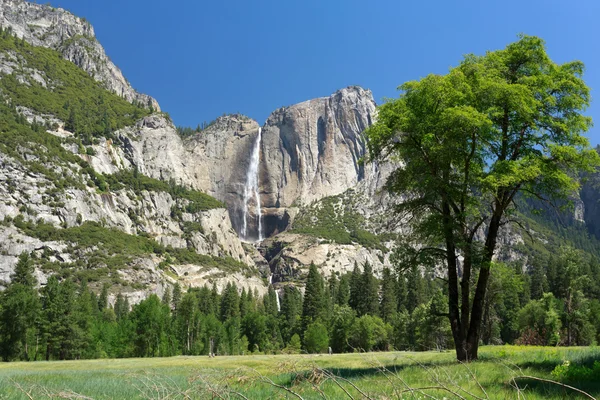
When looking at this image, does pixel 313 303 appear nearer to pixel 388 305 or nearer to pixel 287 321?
pixel 287 321

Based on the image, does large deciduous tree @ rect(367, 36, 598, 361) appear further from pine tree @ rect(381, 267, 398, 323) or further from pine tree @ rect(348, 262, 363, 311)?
pine tree @ rect(348, 262, 363, 311)

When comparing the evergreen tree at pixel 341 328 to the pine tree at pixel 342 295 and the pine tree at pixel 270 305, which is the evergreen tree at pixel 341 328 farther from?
the pine tree at pixel 270 305

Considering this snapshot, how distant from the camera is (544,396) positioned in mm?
7281

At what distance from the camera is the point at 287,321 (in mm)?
103000

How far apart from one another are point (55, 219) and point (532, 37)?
170852 millimetres

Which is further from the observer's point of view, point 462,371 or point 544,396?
point 462,371

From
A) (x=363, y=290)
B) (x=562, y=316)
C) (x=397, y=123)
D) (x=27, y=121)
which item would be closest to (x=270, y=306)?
(x=363, y=290)

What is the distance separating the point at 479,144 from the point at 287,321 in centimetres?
9165

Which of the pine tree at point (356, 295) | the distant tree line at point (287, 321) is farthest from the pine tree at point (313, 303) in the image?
the pine tree at point (356, 295)

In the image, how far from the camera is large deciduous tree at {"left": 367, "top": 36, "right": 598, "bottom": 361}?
51.2 feet

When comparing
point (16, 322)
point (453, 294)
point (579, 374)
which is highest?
point (453, 294)

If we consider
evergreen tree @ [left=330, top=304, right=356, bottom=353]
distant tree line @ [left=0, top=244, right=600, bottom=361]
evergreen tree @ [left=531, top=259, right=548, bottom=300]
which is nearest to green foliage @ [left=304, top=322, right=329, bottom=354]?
distant tree line @ [left=0, top=244, right=600, bottom=361]

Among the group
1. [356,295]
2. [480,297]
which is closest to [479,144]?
[480,297]

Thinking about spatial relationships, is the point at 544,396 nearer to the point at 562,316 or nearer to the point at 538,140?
the point at 538,140
